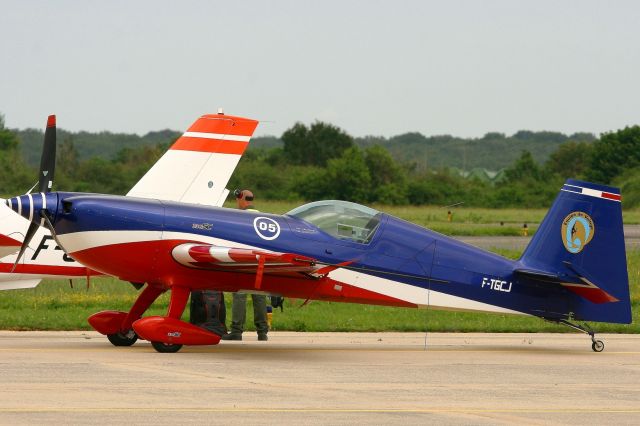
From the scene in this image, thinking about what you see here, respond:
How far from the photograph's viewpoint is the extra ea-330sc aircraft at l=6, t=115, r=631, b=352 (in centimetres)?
1337

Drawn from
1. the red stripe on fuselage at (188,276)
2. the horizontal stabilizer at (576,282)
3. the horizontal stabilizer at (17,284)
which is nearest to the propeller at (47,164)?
the red stripe on fuselage at (188,276)

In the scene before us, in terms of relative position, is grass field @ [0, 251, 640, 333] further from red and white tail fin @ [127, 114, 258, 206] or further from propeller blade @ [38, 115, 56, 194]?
propeller blade @ [38, 115, 56, 194]

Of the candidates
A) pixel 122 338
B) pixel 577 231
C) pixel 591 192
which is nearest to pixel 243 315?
pixel 122 338

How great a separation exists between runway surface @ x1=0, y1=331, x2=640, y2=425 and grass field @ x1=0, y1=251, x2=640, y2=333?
4.49 feet

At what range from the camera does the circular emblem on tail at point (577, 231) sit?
1470cm

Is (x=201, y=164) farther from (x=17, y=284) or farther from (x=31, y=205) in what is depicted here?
(x=31, y=205)

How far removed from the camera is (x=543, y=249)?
586 inches

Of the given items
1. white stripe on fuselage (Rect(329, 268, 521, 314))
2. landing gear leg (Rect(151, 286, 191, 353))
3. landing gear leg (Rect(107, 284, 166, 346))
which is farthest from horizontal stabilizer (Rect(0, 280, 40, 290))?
white stripe on fuselage (Rect(329, 268, 521, 314))

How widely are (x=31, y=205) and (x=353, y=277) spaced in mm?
3891

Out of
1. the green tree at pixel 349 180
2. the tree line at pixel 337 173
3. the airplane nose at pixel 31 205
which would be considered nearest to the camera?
the airplane nose at pixel 31 205

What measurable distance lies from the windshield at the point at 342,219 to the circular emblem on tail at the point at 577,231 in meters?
2.45

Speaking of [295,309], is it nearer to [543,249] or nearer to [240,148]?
[240,148]

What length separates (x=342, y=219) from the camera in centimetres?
1425

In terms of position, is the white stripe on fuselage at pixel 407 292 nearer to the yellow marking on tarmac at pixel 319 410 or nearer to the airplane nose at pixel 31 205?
the airplane nose at pixel 31 205
